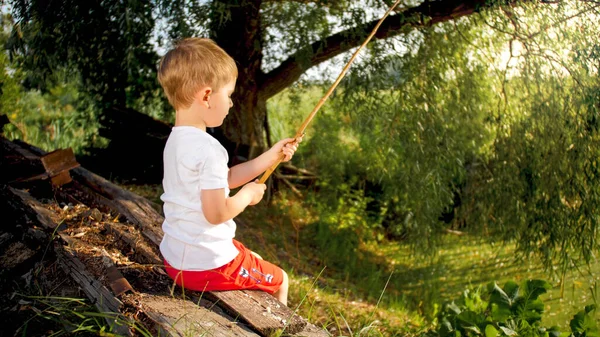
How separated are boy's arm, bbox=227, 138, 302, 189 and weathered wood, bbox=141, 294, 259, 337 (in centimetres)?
62

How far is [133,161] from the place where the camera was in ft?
22.8

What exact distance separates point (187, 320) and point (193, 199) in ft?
1.66

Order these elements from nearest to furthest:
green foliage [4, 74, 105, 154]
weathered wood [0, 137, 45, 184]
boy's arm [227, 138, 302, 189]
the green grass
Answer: boy's arm [227, 138, 302, 189] < weathered wood [0, 137, 45, 184] < the green grass < green foliage [4, 74, 105, 154]

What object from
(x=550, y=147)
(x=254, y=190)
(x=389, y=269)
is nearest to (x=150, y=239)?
(x=254, y=190)

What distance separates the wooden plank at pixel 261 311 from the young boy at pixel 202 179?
0.17 ft

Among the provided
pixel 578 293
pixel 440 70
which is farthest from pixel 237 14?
pixel 578 293

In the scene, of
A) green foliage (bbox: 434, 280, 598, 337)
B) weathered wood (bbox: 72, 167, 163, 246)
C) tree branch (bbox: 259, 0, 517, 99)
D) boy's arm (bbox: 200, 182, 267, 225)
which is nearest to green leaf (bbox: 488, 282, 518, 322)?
green foliage (bbox: 434, 280, 598, 337)

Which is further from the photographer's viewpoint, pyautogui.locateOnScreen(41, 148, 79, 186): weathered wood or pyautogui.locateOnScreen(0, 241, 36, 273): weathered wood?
pyautogui.locateOnScreen(41, 148, 79, 186): weathered wood

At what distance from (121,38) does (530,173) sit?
381 cm

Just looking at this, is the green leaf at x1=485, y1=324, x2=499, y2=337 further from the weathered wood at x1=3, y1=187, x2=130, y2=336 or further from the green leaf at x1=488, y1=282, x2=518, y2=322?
the weathered wood at x1=3, y1=187, x2=130, y2=336

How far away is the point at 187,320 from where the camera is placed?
8.30 feet

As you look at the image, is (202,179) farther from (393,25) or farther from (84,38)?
(84,38)

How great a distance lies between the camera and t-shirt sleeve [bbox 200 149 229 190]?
258 cm

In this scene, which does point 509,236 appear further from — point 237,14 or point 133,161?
point 133,161
